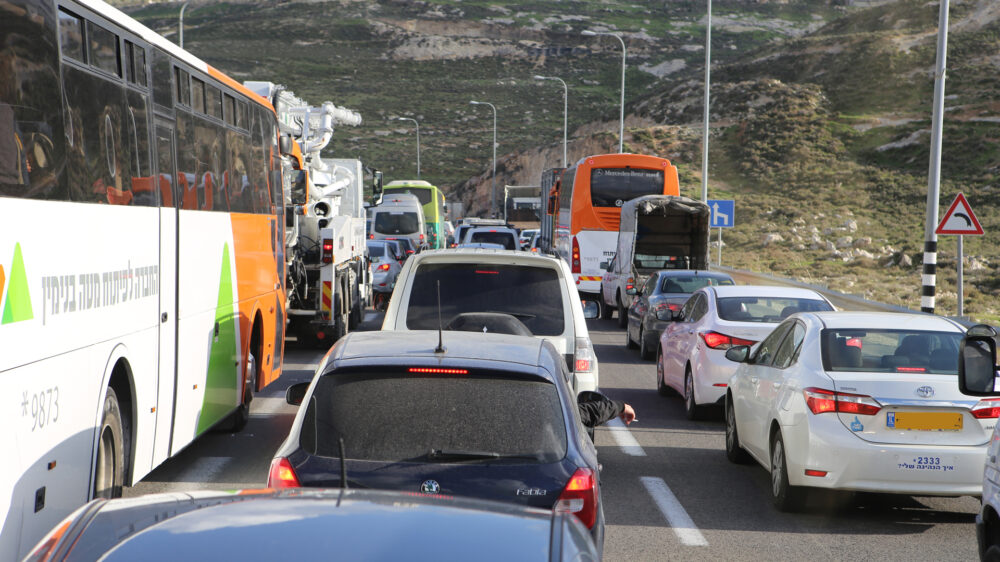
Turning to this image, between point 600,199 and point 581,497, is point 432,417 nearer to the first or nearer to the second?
point 581,497

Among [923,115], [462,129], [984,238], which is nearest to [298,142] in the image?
[984,238]

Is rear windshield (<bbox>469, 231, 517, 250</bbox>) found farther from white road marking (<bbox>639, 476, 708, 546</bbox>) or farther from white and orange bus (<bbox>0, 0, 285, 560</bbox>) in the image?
white road marking (<bbox>639, 476, 708, 546</bbox>)

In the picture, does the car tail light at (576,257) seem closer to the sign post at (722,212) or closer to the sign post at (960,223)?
the sign post at (722,212)

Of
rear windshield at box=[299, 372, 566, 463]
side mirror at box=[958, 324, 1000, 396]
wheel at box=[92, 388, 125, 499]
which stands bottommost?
wheel at box=[92, 388, 125, 499]

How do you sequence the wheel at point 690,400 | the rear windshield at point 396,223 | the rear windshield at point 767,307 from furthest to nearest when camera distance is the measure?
the rear windshield at point 396,223, the rear windshield at point 767,307, the wheel at point 690,400

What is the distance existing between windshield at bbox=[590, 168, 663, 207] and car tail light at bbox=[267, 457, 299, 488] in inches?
1094

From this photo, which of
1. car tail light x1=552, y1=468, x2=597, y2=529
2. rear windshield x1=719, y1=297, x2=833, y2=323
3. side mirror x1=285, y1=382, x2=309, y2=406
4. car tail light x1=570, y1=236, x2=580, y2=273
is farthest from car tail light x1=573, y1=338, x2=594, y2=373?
car tail light x1=570, y1=236, x2=580, y2=273

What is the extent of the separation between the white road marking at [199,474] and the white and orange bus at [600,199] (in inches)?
864

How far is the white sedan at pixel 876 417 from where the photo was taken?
7.83 metres

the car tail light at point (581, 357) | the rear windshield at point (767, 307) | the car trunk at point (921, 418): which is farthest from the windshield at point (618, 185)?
the car trunk at point (921, 418)

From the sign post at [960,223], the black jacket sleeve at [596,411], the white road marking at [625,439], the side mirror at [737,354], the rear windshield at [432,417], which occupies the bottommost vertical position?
the white road marking at [625,439]

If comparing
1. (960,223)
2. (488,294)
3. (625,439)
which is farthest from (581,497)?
(960,223)

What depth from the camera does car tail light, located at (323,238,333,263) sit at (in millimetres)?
18516

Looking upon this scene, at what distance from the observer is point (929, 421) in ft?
25.8
